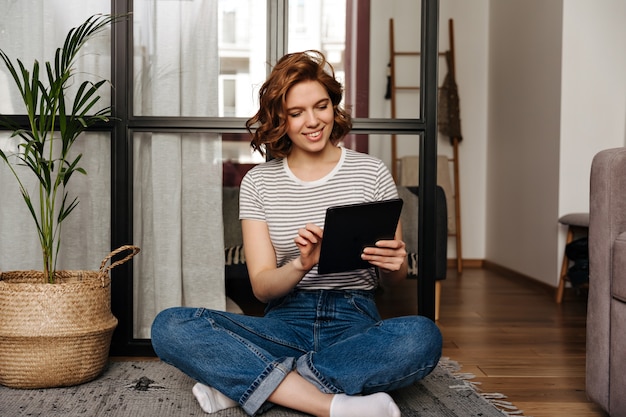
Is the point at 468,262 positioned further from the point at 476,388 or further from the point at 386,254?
the point at 386,254

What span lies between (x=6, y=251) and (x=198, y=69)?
3.03 ft

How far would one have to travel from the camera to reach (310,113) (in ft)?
6.30

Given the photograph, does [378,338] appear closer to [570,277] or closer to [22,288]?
[22,288]

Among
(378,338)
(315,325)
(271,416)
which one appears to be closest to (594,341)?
(378,338)

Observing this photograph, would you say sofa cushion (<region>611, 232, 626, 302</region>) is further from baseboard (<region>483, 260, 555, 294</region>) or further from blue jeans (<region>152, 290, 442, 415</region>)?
baseboard (<region>483, 260, 555, 294</region>)

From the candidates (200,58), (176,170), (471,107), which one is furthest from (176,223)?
(471,107)

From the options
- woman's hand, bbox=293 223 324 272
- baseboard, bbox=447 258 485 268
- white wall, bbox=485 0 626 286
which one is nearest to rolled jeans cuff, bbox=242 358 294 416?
woman's hand, bbox=293 223 324 272

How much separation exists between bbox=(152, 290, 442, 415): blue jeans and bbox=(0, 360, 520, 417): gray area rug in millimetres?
113

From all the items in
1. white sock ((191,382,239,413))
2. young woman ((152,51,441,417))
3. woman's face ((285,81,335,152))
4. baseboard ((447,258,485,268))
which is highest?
woman's face ((285,81,335,152))

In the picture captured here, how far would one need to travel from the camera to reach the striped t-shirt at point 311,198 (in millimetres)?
1966

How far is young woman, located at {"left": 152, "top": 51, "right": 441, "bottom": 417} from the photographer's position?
1.74 meters

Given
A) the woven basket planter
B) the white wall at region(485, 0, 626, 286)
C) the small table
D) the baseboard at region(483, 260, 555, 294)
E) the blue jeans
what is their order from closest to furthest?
the blue jeans < the woven basket planter < the small table < the white wall at region(485, 0, 626, 286) < the baseboard at region(483, 260, 555, 294)

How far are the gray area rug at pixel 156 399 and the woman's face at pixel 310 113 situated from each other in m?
0.72

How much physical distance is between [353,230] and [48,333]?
0.97 metres
